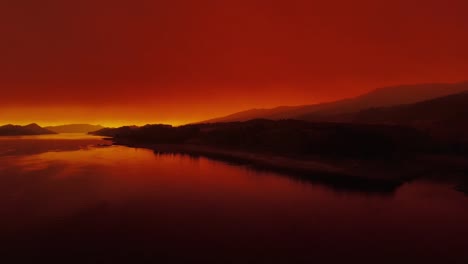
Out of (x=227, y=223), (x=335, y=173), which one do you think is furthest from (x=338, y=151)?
(x=227, y=223)

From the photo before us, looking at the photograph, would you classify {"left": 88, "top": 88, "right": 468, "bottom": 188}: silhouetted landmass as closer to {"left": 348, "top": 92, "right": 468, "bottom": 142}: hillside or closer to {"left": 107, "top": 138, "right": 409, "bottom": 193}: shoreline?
{"left": 107, "top": 138, "right": 409, "bottom": 193}: shoreline

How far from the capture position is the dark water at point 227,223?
64.2 feet

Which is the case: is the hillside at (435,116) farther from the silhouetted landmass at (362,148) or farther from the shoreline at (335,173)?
the shoreline at (335,173)

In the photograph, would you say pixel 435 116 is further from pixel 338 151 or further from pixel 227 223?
pixel 227 223

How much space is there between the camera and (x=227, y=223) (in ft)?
84.6

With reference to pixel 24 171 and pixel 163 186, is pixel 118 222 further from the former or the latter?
pixel 24 171

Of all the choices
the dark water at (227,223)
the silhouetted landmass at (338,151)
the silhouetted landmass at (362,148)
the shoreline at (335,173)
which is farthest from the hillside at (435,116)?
the dark water at (227,223)

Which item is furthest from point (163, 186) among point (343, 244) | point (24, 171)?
point (24, 171)

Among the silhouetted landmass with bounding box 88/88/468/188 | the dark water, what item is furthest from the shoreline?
the dark water

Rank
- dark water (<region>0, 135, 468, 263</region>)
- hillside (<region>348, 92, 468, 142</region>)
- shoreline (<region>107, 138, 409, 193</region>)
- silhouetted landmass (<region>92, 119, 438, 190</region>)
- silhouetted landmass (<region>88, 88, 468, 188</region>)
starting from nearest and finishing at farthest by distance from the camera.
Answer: dark water (<region>0, 135, 468, 263</region>), shoreline (<region>107, 138, 409, 193</region>), silhouetted landmass (<region>92, 119, 438, 190</region>), silhouetted landmass (<region>88, 88, 468, 188</region>), hillside (<region>348, 92, 468, 142</region>)

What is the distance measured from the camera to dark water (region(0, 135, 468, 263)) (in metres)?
19.6

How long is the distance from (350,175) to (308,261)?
32.2 m

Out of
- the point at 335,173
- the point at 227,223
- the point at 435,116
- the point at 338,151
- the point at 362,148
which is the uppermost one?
the point at 435,116

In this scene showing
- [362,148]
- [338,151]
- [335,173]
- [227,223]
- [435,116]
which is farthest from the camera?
[435,116]
